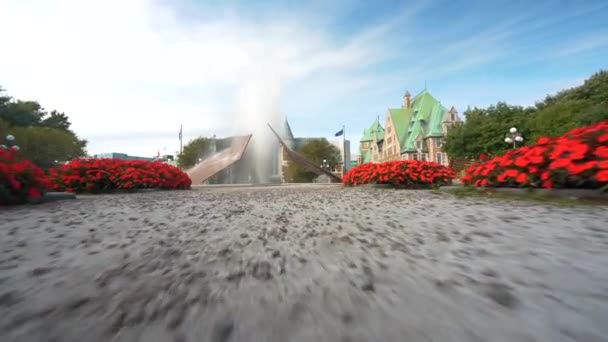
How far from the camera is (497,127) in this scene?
91.6 ft

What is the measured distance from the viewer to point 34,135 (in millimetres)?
23781

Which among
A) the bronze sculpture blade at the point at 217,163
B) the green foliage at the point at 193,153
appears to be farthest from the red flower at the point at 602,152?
the green foliage at the point at 193,153

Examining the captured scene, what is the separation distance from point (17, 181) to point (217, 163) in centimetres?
1913

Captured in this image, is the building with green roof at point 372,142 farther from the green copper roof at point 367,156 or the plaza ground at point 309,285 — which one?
the plaza ground at point 309,285

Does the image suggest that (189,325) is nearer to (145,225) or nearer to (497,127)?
(145,225)

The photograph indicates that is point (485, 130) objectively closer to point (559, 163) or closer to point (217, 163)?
point (217, 163)

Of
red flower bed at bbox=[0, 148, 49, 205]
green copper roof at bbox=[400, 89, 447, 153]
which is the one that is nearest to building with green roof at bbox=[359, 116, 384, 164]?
green copper roof at bbox=[400, 89, 447, 153]

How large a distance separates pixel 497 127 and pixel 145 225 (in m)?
33.8

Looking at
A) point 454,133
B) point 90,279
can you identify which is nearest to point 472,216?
point 90,279

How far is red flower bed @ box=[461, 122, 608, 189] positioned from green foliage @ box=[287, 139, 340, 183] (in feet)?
90.8

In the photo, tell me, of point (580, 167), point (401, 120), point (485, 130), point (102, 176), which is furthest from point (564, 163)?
point (401, 120)

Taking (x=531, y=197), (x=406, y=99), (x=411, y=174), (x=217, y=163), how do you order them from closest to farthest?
(x=531, y=197) → (x=411, y=174) → (x=217, y=163) → (x=406, y=99)

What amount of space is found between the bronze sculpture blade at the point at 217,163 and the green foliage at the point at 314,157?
8.64m

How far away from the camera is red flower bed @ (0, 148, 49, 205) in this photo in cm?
421
